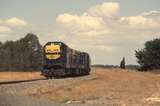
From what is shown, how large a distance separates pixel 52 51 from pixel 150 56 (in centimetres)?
7143

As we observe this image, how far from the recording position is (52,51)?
52406 millimetres

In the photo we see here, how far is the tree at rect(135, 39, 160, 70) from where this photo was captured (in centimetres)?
11981

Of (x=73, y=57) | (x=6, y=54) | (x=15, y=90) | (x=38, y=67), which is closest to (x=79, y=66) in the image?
(x=73, y=57)

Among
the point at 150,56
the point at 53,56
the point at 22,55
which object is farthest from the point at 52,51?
the point at 150,56

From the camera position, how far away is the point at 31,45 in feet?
404

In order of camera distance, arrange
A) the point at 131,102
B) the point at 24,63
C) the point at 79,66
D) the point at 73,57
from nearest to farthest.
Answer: the point at 131,102 → the point at 73,57 → the point at 79,66 → the point at 24,63

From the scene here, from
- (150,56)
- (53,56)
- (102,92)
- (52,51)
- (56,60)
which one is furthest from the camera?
(150,56)

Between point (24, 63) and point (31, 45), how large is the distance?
1401 centimetres

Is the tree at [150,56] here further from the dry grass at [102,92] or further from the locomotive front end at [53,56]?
the dry grass at [102,92]

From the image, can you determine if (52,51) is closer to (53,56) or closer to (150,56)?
(53,56)

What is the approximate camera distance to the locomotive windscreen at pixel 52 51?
52438 millimetres

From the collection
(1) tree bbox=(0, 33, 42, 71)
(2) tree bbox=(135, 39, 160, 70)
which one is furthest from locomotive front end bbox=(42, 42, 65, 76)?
(2) tree bbox=(135, 39, 160, 70)

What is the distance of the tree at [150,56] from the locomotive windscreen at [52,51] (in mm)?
69782

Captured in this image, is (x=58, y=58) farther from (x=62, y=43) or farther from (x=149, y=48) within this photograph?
(x=149, y=48)
